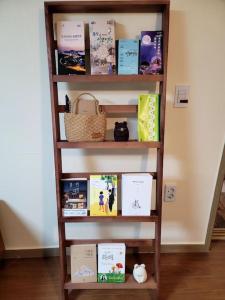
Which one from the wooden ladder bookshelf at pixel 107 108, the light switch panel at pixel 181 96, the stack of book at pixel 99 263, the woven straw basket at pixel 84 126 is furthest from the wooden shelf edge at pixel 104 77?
the stack of book at pixel 99 263

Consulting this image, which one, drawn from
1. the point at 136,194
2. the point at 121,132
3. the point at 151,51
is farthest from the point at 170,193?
the point at 151,51

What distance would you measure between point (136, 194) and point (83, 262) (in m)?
0.51

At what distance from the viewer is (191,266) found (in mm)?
1614

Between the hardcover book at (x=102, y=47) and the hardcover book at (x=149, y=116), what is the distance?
0.22 metres

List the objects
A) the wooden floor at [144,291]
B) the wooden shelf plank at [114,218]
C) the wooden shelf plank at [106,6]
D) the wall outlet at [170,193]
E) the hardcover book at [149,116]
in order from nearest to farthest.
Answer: the wooden shelf plank at [106,6]
the hardcover book at [149,116]
the wooden shelf plank at [114,218]
the wooden floor at [144,291]
the wall outlet at [170,193]

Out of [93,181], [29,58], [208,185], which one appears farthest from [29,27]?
[208,185]

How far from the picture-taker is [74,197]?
131 cm

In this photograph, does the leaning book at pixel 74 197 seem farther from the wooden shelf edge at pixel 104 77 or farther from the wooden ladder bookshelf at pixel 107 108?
the wooden shelf edge at pixel 104 77

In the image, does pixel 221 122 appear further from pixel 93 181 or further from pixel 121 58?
pixel 93 181

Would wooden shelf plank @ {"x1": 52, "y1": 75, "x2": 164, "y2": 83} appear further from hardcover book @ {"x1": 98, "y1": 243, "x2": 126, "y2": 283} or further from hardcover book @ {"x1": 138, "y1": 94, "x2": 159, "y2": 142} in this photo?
hardcover book @ {"x1": 98, "y1": 243, "x2": 126, "y2": 283}

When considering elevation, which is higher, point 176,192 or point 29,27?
point 29,27

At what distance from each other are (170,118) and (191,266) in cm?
100

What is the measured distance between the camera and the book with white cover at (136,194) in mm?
1256

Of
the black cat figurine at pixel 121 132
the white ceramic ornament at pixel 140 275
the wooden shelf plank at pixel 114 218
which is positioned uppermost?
the black cat figurine at pixel 121 132
